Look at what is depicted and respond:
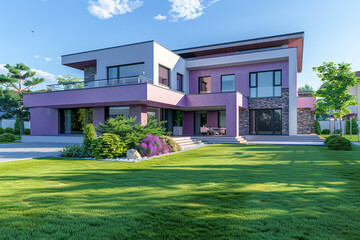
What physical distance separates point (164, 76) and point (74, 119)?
8514 millimetres

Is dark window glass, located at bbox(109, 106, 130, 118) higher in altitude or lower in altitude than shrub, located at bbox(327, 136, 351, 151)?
higher

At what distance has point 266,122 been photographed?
1981cm

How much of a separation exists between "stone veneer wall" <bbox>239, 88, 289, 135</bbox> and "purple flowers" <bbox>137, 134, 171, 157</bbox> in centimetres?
1141

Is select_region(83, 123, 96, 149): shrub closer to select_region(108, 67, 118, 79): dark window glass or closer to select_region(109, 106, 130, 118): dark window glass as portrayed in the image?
select_region(109, 106, 130, 118): dark window glass

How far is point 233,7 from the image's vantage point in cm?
1568

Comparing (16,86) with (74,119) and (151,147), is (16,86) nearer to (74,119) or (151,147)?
(74,119)

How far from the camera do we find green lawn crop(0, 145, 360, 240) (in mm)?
2557

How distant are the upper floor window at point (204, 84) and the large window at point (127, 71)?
6.91 meters

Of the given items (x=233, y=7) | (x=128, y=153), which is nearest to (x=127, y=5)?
(x=233, y=7)

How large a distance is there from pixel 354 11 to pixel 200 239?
1602cm

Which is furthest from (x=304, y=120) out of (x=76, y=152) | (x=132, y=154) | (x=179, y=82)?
(x=76, y=152)

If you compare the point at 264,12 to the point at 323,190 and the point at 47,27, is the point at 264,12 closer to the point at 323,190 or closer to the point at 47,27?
the point at 323,190

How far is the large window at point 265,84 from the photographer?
1948 cm

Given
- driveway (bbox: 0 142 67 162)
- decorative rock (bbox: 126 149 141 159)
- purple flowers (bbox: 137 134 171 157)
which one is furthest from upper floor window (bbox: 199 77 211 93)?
decorative rock (bbox: 126 149 141 159)
